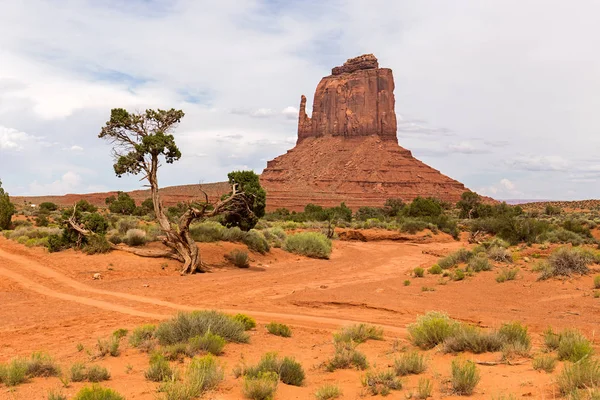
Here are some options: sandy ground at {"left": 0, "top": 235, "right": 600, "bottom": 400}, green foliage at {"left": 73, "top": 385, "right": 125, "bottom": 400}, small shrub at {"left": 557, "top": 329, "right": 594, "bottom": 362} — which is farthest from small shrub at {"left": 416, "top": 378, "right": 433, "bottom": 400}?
green foliage at {"left": 73, "top": 385, "right": 125, "bottom": 400}

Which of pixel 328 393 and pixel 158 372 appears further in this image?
pixel 158 372

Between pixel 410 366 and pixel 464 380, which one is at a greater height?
pixel 464 380

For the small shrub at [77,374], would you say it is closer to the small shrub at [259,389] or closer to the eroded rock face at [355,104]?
the small shrub at [259,389]

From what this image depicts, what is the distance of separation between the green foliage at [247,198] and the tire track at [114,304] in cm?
765

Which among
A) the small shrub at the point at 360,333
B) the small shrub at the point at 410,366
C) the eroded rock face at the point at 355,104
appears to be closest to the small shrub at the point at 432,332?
the small shrub at the point at 360,333

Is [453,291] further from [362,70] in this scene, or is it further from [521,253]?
[362,70]

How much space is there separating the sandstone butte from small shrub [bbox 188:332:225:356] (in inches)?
3303

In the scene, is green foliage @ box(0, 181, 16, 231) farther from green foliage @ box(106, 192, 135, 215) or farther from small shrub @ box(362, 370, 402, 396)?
small shrub @ box(362, 370, 402, 396)

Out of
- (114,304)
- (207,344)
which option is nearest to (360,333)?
(207,344)

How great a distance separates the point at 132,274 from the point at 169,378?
44.8ft

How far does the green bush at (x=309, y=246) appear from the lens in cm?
2967

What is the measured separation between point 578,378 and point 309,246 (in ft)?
80.8

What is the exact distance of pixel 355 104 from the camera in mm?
126500

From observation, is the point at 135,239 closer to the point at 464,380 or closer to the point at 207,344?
the point at 207,344
